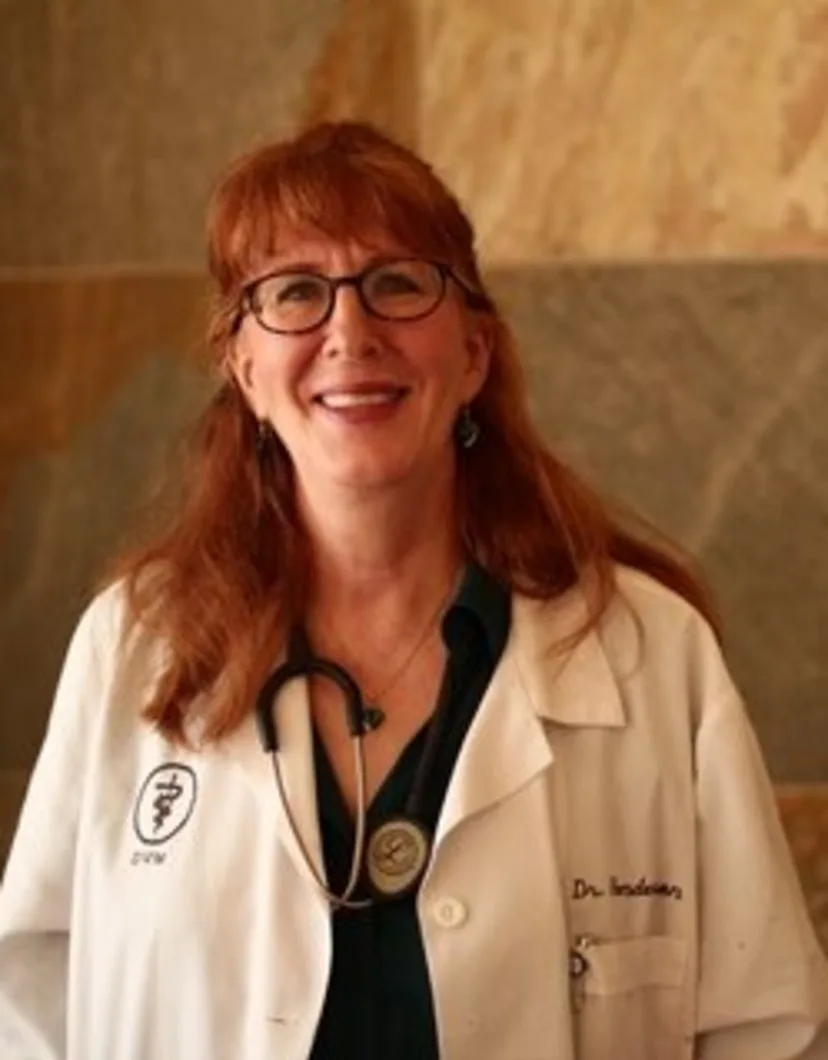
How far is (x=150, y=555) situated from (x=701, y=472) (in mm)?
621

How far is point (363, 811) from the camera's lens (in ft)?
4.38

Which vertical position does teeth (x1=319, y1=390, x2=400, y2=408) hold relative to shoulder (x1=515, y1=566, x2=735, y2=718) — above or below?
above

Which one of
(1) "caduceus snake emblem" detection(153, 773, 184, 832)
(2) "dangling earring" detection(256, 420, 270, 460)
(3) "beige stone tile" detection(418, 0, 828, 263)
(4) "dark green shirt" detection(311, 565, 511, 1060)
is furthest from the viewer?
(3) "beige stone tile" detection(418, 0, 828, 263)

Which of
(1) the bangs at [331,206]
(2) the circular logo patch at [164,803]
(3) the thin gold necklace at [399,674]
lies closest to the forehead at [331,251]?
(1) the bangs at [331,206]

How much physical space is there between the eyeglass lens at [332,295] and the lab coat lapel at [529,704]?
251 mm

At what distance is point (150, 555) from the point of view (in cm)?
153

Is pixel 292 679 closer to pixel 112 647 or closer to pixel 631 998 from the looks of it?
pixel 112 647

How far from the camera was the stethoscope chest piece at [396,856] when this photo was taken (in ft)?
4.30

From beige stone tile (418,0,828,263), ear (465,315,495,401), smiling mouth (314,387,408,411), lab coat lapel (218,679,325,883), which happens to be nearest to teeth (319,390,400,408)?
smiling mouth (314,387,408,411)

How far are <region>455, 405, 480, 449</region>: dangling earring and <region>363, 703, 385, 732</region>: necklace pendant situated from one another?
24 centimetres

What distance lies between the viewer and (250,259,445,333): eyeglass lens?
136 centimetres

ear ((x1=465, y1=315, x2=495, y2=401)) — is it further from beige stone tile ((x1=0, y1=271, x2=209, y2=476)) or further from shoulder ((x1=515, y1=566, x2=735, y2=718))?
beige stone tile ((x1=0, y1=271, x2=209, y2=476))

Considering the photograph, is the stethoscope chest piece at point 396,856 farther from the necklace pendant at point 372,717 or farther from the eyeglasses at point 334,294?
the eyeglasses at point 334,294

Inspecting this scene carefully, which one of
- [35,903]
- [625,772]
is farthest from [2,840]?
[625,772]
